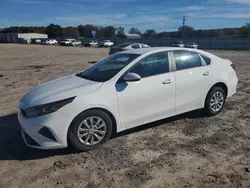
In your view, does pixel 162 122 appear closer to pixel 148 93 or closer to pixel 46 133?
pixel 148 93

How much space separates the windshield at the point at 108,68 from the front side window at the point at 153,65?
192 mm

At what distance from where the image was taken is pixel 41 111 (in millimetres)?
3697

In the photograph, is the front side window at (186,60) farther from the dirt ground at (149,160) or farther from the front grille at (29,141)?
the front grille at (29,141)

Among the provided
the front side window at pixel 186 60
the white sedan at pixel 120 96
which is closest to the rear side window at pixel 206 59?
the white sedan at pixel 120 96

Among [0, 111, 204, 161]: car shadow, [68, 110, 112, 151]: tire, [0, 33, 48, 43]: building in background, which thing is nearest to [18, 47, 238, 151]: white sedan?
[68, 110, 112, 151]: tire

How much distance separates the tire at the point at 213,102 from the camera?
5258 mm

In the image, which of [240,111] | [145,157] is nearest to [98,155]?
[145,157]

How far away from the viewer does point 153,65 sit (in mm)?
4594

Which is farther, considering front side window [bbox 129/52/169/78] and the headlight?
front side window [bbox 129/52/169/78]

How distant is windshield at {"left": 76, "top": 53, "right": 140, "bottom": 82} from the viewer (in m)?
4.36

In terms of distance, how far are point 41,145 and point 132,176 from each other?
4.75ft

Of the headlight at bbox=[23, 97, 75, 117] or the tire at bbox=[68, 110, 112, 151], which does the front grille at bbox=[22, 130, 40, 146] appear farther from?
the tire at bbox=[68, 110, 112, 151]

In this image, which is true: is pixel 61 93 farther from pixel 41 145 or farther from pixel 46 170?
pixel 46 170

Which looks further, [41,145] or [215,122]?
[215,122]
